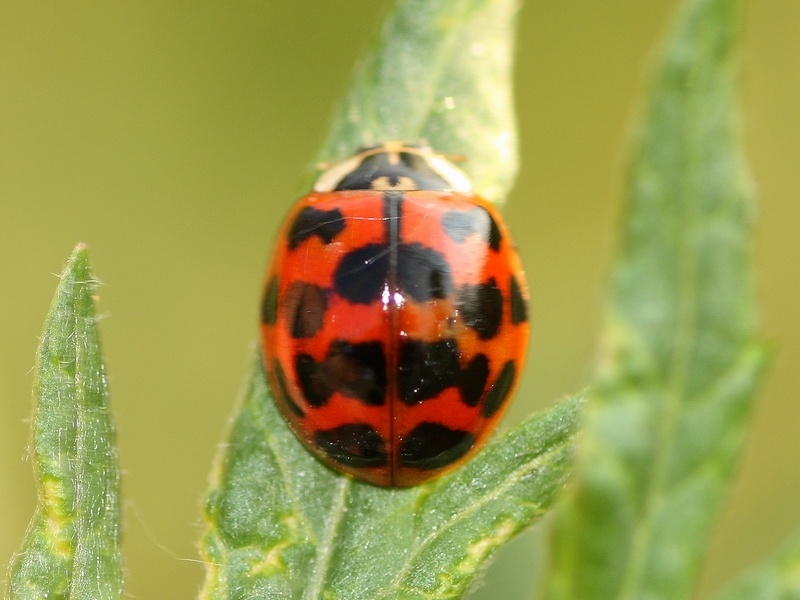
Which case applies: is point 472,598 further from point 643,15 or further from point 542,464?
point 643,15

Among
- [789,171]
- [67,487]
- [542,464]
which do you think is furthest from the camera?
[789,171]

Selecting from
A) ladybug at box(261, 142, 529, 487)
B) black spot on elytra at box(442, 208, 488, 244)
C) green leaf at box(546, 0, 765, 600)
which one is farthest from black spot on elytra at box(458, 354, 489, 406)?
green leaf at box(546, 0, 765, 600)

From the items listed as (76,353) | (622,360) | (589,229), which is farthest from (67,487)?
(589,229)

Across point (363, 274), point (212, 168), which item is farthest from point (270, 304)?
point (212, 168)

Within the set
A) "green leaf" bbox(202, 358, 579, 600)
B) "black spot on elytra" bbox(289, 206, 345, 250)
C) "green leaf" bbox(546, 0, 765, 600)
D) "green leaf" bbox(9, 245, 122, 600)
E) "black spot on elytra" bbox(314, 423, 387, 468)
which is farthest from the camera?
"black spot on elytra" bbox(289, 206, 345, 250)

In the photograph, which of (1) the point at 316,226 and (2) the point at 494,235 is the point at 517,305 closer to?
(2) the point at 494,235

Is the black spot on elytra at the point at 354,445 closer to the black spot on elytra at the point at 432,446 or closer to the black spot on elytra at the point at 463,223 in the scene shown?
the black spot on elytra at the point at 432,446

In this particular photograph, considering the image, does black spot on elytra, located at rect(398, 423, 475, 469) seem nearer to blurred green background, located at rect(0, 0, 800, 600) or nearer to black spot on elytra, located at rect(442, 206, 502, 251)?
black spot on elytra, located at rect(442, 206, 502, 251)
